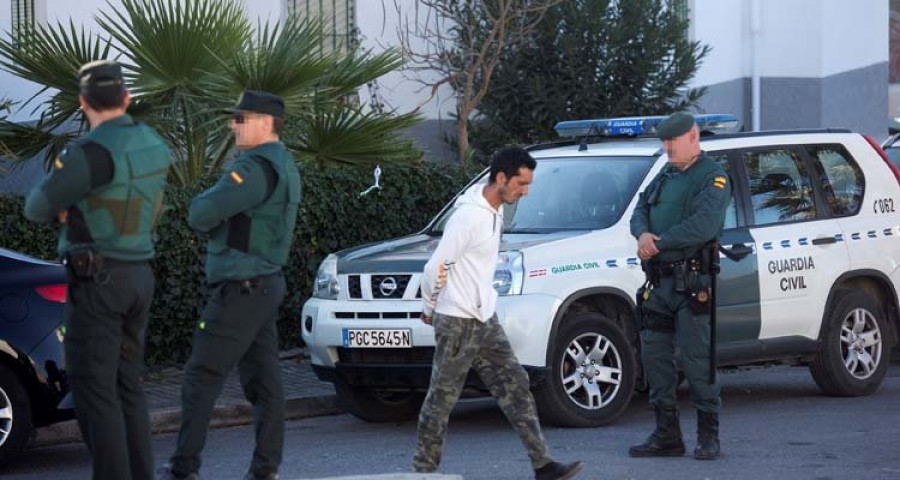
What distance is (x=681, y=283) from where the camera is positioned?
8.18 meters

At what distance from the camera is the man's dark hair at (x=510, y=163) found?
7.15 metres

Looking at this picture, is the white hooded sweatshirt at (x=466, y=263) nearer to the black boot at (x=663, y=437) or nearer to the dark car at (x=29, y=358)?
the black boot at (x=663, y=437)

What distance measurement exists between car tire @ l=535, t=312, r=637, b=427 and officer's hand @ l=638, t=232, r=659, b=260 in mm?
1034

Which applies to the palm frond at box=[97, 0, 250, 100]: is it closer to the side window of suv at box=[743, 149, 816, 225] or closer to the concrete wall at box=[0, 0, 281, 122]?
the concrete wall at box=[0, 0, 281, 122]

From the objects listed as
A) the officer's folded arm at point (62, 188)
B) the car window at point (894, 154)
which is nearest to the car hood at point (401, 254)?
the officer's folded arm at point (62, 188)

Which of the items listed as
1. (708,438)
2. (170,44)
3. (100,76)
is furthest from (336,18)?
(100,76)

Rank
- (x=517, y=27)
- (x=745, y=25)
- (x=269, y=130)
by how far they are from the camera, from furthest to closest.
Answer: (x=745, y=25) → (x=517, y=27) → (x=269, y=130)

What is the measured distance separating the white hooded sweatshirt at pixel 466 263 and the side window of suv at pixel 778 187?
133 inches

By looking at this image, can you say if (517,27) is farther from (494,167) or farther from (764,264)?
(494,167)

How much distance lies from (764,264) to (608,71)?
8.02m

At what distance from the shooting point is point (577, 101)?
57.8ft

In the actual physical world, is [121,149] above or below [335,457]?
above

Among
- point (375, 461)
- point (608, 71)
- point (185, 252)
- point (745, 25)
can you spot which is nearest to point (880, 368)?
point (375, 461)

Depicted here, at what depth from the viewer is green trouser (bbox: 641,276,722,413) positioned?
819 cm
